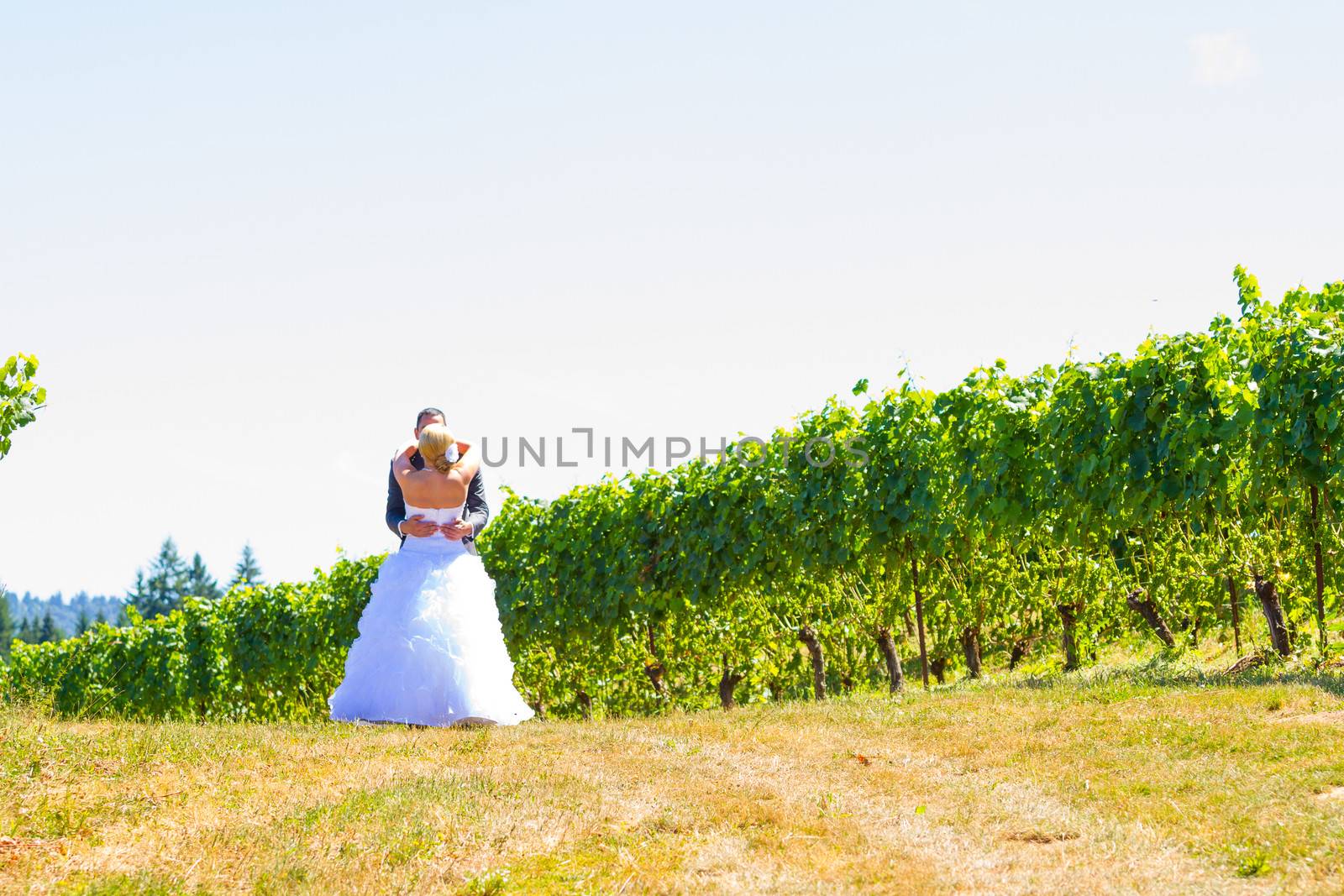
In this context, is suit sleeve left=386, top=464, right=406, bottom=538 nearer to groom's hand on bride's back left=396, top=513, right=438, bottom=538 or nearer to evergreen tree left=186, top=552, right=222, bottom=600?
groom's hand on bride's back left=396, top=513, right=438, bottom=538

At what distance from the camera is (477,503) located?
1088cm

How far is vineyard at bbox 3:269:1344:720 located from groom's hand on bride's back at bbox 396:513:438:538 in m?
5.08

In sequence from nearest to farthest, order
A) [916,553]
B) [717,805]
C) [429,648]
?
Answer: [717,805] → [429,648] → [916,553]

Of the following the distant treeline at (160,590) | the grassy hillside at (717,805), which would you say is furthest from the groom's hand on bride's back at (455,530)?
the distant treeline at (160,590)

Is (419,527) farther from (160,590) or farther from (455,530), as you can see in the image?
(160,590)

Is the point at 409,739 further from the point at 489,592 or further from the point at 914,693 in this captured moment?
the point at 914,693

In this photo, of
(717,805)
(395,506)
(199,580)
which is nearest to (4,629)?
(199,580)

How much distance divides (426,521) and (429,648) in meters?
1.19

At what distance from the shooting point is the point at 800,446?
14.1m

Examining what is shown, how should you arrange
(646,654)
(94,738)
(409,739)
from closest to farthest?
1. (94,738)
2. (409,739)
3. (646,654)

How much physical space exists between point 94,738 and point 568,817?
4284 mm

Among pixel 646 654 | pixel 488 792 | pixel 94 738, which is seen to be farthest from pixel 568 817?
pixel 646 654

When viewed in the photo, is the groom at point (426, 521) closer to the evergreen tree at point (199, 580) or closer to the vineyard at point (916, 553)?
the vineyard at point (916, 553)

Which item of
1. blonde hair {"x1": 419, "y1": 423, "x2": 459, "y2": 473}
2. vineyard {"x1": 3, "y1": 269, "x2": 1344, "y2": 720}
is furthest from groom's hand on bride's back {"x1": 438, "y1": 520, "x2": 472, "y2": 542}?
vineyard {"x1": 3, "y1": 269, "x2": 1344, "y2": 720}
